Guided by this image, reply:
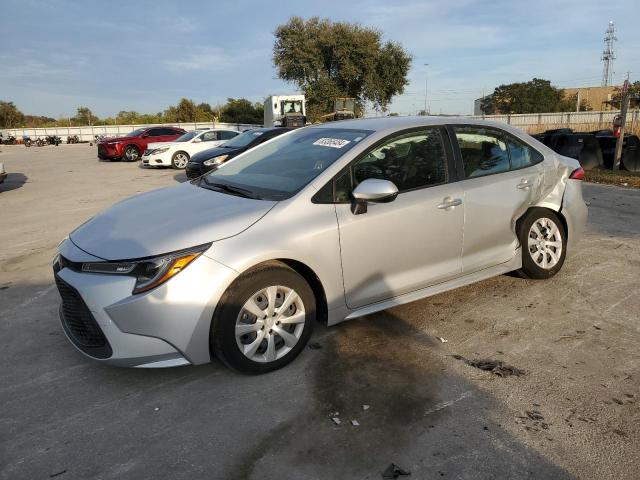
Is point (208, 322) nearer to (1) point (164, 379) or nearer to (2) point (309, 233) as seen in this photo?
(1) point (164, 379)

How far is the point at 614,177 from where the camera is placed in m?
11.7

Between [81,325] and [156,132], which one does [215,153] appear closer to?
[81,325]

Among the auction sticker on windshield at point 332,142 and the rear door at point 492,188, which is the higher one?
the auction sticker on windshield at point 332,142

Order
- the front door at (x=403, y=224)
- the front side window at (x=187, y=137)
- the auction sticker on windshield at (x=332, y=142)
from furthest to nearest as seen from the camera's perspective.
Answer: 1. the front side window at (x=187, y=137)
2. the auction sticker on windshield at (x=332, y=142)
3. the front door at (x=403, y=224)

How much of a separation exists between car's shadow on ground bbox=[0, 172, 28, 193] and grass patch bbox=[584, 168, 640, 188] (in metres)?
15.2

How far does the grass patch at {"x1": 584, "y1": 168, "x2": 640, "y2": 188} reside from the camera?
11008mm

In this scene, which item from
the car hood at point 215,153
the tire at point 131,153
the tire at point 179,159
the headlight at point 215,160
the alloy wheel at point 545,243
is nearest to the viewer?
the alloy wheel at point 545,243

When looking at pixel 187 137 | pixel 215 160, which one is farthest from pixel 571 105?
pixel 215 160

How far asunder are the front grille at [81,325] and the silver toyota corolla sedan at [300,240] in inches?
0.5

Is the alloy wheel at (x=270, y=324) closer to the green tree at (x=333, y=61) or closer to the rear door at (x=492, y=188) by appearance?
A: the rear door at (x=492, y=188)

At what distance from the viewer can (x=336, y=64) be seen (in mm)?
43438

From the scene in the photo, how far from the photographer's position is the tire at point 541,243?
4.46m

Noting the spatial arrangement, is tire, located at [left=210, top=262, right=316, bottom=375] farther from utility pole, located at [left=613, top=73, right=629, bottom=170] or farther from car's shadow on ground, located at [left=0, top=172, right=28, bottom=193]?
car's shadow on ground, located at [left=0, top=172, right=28, bottom=193]

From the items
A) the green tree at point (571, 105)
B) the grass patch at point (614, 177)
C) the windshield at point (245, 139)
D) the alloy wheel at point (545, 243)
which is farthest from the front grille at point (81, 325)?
the green tree at point (571, 105)
